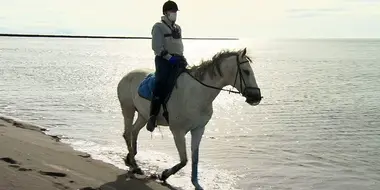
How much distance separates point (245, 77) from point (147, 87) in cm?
198

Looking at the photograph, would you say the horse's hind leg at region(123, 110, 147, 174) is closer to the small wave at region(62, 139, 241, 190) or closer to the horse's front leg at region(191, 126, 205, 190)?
the small wave at region(62, 139, 241, 190)

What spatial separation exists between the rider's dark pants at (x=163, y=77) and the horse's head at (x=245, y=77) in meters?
1.03

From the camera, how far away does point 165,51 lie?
26.3ft

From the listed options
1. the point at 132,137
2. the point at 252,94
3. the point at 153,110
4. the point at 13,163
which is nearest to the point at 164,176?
the point at 153,110

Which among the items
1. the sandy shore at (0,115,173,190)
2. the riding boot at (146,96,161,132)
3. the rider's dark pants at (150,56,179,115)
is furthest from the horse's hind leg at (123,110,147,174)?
the rider's dark pants at (150,56,179,115)

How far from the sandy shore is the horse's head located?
2.18 m

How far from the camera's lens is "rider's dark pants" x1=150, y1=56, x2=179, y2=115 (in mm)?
8070

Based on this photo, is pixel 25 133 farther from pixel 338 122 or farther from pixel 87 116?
pixel 338 122

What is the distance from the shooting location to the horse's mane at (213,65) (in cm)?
784

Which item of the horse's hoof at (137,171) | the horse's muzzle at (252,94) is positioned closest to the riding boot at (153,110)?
the horse's hoof at (137,171)

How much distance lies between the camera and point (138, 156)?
11094mm

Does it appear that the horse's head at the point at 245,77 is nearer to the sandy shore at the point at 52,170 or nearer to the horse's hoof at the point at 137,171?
the sandy shore at the point at 52,170

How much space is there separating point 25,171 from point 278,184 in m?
4.69

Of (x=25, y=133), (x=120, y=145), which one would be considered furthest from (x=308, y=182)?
(x=25, y=133)
